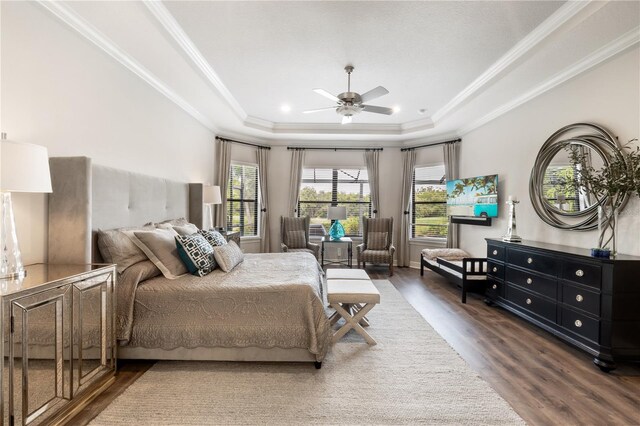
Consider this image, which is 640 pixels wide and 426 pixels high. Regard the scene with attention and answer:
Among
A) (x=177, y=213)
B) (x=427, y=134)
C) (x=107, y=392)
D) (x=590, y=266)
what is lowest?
(x=107, y=392)

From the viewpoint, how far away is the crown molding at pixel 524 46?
8.41 feet

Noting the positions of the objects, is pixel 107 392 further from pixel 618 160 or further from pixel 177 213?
pixel 618 160

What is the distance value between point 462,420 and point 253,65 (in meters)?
3.96

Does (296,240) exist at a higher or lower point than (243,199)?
lower

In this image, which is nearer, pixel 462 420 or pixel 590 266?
pixel 462 420

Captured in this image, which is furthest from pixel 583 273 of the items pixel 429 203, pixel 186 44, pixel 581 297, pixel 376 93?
pixel 186 44

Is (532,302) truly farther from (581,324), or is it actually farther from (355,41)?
(355,41)

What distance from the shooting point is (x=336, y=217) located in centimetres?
640

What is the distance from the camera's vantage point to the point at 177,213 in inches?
165

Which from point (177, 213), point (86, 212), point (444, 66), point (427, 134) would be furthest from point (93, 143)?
point (427, 134)

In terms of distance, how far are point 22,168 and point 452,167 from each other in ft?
20.3

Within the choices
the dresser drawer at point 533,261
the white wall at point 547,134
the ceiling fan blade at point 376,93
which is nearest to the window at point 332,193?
the white wall at point 547,134

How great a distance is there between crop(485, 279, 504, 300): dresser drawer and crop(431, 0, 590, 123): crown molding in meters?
2.61

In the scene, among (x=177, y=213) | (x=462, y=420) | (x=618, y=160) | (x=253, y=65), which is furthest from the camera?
(x=177, y=213)
